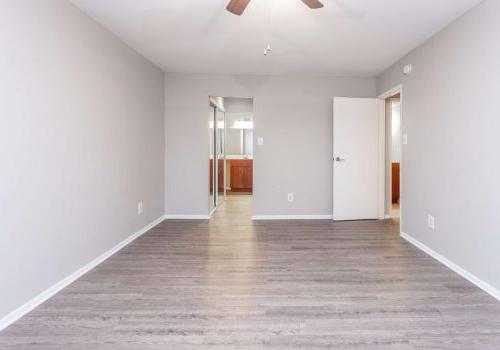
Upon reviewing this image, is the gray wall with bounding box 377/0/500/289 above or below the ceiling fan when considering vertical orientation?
below

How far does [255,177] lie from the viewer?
14.5ft

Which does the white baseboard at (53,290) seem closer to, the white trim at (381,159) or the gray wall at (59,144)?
the gray wall at (59,144)

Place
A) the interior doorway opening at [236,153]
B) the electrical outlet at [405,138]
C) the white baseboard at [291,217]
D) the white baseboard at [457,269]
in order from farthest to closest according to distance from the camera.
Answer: the interior doorway opening at [236,153]
the white baseboard at [291,217]
the electrical outlet at [405,138]
the white baseboard at [457,269]

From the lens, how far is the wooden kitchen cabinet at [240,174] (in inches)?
299

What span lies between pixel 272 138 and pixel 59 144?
2.88m

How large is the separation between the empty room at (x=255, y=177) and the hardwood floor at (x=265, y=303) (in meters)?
0.02

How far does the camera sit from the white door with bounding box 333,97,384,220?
4.22m

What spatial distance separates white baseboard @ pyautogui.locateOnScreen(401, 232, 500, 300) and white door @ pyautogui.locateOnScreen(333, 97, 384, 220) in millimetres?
999

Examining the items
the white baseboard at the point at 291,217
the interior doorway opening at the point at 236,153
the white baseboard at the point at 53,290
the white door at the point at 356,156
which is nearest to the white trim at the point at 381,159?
the white door at the point at 356,156

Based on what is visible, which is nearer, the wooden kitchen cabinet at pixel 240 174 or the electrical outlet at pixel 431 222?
the electrical outlet at pixel 431 222

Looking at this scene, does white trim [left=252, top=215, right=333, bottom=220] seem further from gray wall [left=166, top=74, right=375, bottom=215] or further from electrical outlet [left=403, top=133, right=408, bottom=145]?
electrical outlet [left=403, top=133, right=408, bottom=145]

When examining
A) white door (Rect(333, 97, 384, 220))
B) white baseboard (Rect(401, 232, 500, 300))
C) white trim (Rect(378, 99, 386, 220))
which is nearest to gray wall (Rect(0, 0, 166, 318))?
white door (Rect(333, 97, 384, 220))

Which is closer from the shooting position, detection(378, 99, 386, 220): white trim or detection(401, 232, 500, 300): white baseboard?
detection(401, 232, 500, 300): white baseboard

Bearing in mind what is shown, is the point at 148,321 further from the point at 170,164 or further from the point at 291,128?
the point at 291,128
